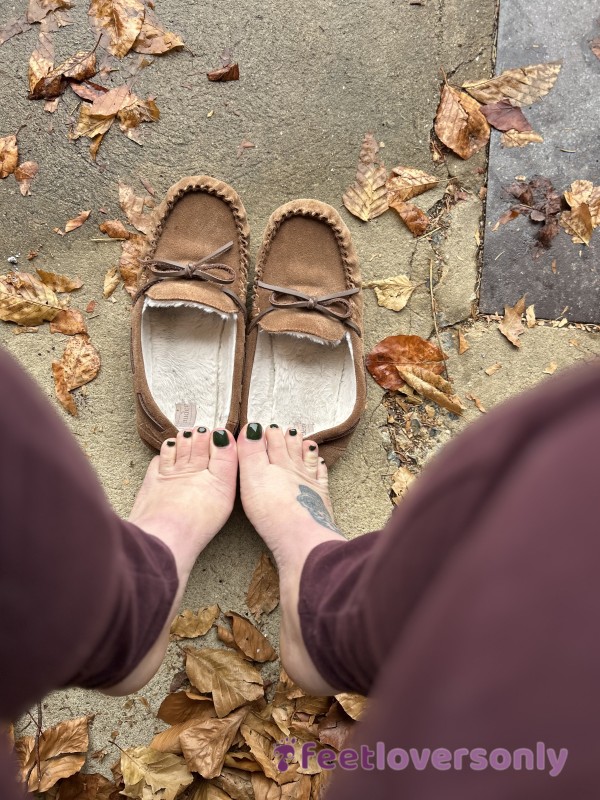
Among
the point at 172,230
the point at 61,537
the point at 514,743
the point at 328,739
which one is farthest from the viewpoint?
the point at 172,230

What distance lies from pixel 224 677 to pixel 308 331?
2.78 ft

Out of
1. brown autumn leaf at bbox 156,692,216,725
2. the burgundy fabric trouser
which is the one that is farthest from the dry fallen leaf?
→ brown autumn leaf at bbox 156,692,216,725

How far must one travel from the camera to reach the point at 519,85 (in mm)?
1521

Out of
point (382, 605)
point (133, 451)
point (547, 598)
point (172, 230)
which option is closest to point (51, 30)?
point (172, 230)

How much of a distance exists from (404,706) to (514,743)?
0.32 feet

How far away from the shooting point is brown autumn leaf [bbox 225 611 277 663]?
1376 millimetres

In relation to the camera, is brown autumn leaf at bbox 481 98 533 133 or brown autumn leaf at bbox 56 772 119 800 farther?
brown autumn leaf at bbox 481 98 533 133

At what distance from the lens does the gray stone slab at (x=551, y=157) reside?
4.96 feet

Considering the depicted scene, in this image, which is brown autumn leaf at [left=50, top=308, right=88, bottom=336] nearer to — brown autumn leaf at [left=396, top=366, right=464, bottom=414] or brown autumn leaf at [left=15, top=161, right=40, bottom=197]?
brown autumn leaf at [left=15, top=161, right=40, bottom=197]

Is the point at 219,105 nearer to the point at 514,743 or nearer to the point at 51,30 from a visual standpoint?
the point at 51,30

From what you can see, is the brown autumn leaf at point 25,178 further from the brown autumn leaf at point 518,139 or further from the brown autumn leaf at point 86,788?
the brown autumn leaf at point 86,788

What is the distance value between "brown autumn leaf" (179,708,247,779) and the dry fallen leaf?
127cm

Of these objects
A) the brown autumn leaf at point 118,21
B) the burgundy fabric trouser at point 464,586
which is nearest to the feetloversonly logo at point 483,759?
the burgundy fabric trouser at point 464,586

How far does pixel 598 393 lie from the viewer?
521 mm
